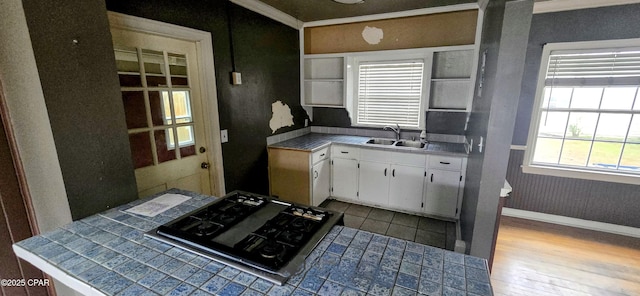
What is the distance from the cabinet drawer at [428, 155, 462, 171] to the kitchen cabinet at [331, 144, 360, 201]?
85 centimetres

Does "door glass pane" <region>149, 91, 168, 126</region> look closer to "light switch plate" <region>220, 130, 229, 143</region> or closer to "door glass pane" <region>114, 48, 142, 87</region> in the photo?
"door glass pane" <region>114, 48, 142, 87</region>

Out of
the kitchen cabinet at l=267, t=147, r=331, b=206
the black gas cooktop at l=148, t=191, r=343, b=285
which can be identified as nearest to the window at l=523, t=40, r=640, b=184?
the kitchen cabinet at l=267, t=147, r=331, b=206

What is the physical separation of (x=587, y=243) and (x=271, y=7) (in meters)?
4.17

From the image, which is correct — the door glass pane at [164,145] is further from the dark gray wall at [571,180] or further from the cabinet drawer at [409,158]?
the dark gray wall at [571,180]

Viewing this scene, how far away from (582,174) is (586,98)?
85cm

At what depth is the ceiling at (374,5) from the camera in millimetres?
2629

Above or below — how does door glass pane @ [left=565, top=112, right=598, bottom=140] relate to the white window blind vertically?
below

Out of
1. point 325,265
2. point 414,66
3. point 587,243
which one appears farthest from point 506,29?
point 587,243

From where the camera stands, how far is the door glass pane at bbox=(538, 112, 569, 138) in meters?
2.97

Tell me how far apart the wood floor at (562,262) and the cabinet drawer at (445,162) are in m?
0.91

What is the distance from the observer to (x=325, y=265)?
2.84 ft

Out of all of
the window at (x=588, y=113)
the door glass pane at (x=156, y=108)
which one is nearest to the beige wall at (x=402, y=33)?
the window at (x=588, y=113)

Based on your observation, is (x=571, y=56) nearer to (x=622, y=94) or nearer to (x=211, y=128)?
(x=622, y=94)

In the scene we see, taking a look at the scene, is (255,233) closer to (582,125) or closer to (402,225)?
(402,225)
